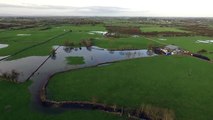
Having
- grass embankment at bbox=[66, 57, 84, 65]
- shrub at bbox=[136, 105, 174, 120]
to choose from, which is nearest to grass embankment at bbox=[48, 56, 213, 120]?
shrub at bbox=[136, 105, 174, 120]

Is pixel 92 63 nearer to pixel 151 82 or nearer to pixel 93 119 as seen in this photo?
pixel 151 82

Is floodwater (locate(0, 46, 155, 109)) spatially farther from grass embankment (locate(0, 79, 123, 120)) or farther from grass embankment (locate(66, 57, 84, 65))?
grass embankment (locate(0, 79, 123, 120))

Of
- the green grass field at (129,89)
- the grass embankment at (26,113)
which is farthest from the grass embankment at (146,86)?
the grass embankment at (26,113)

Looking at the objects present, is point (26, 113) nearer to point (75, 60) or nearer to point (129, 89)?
point (129, 89)

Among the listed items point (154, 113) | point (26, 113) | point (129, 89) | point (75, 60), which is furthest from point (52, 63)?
point (154, 113)

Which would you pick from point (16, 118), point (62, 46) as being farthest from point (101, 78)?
point (62, 46)

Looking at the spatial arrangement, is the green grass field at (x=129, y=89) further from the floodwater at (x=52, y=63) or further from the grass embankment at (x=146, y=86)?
the floodwater at (x=52, y=63)
